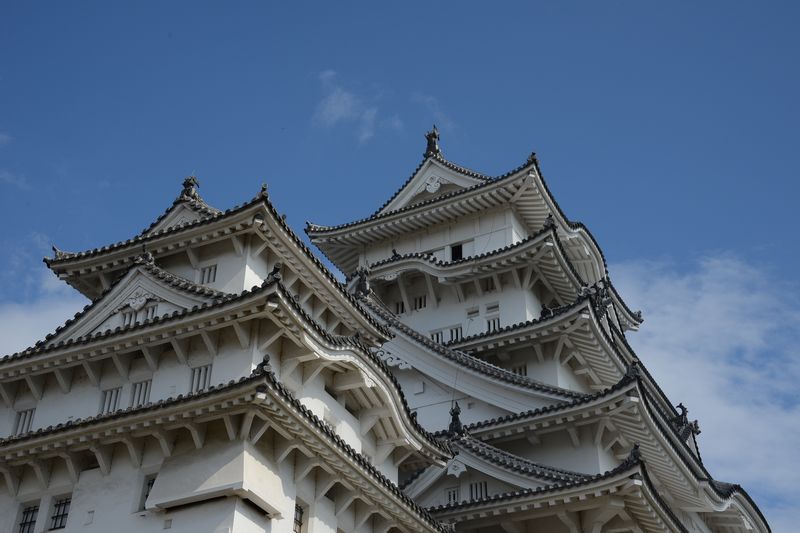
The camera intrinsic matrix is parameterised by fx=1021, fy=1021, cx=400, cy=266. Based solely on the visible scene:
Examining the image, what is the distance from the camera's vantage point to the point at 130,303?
25328 millimetres

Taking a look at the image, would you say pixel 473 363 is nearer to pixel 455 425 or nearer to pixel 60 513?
pixel 455 425

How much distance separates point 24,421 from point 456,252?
68.2ft

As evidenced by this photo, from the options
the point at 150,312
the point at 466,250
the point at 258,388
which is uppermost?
the point at 466,250

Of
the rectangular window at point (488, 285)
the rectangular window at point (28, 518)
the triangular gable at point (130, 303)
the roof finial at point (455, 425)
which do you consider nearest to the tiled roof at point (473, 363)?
the roof finial at point (455, 425)

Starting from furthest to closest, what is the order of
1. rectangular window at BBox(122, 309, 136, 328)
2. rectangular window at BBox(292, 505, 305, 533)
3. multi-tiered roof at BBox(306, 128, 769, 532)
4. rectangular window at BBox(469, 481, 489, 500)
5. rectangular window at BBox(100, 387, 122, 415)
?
rectangular window at BBox(469, 481, 489, 500), multi-tiered roof at BBox(306, 128, 769, 532), rectangular window at BBox(122, 309, 136, 328), rectangular window at BBox(100, 387, 122, 415), rectangular window at BBox(292, 505, 305, 533)

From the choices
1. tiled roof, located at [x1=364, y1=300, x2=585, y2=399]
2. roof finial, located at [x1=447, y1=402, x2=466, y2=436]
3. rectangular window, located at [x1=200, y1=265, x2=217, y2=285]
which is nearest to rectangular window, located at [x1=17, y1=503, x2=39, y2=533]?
rectangular window, located at [x1=200, y1=265, x2=217, y2=285]

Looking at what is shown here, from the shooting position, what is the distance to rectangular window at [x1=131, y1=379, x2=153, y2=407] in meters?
23.9

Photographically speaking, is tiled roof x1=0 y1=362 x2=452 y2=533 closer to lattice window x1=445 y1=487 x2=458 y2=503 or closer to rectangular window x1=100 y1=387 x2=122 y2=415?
rectangular window x1=100 y1=387 x2=122 y2=415

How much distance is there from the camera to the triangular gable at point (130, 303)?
982 inches

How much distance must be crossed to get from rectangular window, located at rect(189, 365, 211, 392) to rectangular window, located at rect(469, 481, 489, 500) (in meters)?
10.3

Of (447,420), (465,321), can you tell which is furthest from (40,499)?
(465,321)

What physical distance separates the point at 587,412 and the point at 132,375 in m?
13.4

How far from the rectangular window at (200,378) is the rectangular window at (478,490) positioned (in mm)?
10275

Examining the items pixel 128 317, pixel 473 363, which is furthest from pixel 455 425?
pixel 128 317
